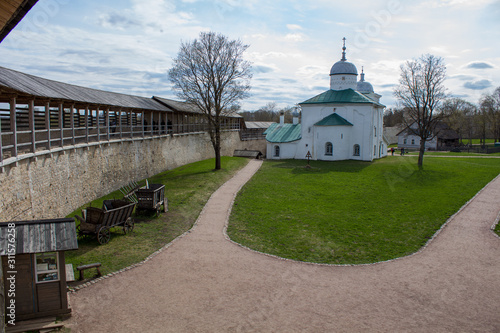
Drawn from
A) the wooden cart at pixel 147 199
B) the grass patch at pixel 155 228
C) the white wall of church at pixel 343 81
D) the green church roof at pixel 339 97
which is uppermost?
the white wall of church at pixel 343 81

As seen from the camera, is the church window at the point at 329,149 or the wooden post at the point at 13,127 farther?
the church window at the point at 329,149

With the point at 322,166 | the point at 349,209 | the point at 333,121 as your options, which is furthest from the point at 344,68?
the point at 349,209

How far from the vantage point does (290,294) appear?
9.43 metres

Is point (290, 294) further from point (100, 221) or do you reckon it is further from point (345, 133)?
point (345, 133)

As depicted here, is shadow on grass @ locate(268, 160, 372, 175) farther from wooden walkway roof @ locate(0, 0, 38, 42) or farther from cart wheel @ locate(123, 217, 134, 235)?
wooden walkway roof @ locate(0, 0, 38, 42)

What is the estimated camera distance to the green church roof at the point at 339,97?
3766 cm

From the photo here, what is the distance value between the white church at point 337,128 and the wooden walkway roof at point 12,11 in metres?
33.6

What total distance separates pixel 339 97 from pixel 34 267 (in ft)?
116

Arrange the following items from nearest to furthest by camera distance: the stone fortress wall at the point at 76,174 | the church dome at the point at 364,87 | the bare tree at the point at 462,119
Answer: the stone fortress wall at the point at 76,174 → the church dome at the point at 364,87 → the bare tree at the point at 462,119

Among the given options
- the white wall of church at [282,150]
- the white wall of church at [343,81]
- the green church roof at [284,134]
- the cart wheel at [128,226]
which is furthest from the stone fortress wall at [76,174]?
the white wall of church at [343,81]

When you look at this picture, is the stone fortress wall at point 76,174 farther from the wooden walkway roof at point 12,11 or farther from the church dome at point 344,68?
the church dome at point 344,68

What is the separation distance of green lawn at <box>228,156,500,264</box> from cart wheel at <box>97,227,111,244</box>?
475 centimetres

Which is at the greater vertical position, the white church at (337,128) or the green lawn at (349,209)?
the white church at (337,128)

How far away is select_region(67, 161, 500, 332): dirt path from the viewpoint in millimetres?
8023
